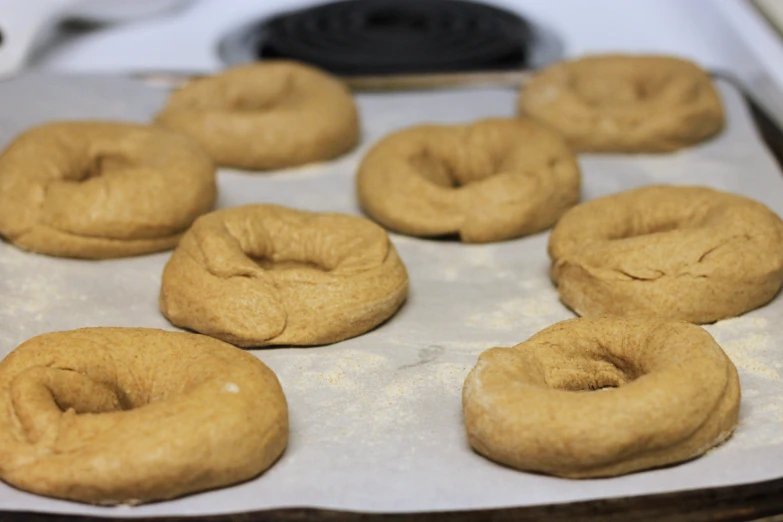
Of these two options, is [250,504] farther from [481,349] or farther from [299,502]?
[481,349]

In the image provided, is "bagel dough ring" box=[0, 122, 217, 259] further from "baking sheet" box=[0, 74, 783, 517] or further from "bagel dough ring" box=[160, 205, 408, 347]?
"bagel dough ring" box=[160, 205, 408, 347]

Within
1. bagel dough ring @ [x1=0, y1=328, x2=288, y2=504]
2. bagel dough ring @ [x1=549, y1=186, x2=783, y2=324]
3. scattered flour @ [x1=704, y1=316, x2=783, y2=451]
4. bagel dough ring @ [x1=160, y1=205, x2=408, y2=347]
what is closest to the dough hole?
bagel dough ring @ [x1=160, y1=205, x2=408, y2=347]

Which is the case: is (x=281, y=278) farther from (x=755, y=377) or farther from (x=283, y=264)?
(x=755, y=377)

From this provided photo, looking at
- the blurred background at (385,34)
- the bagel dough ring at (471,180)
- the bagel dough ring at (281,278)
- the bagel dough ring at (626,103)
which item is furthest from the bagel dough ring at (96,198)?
the bagel dough ring at (626,103)

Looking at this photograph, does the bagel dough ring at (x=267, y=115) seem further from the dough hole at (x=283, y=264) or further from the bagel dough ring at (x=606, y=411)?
the bagel dough ring at (x=606, y=411)

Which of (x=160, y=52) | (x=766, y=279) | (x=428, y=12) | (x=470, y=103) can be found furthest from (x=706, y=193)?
(x=160, y=52)

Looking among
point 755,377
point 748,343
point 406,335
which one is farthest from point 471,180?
point 755,377
